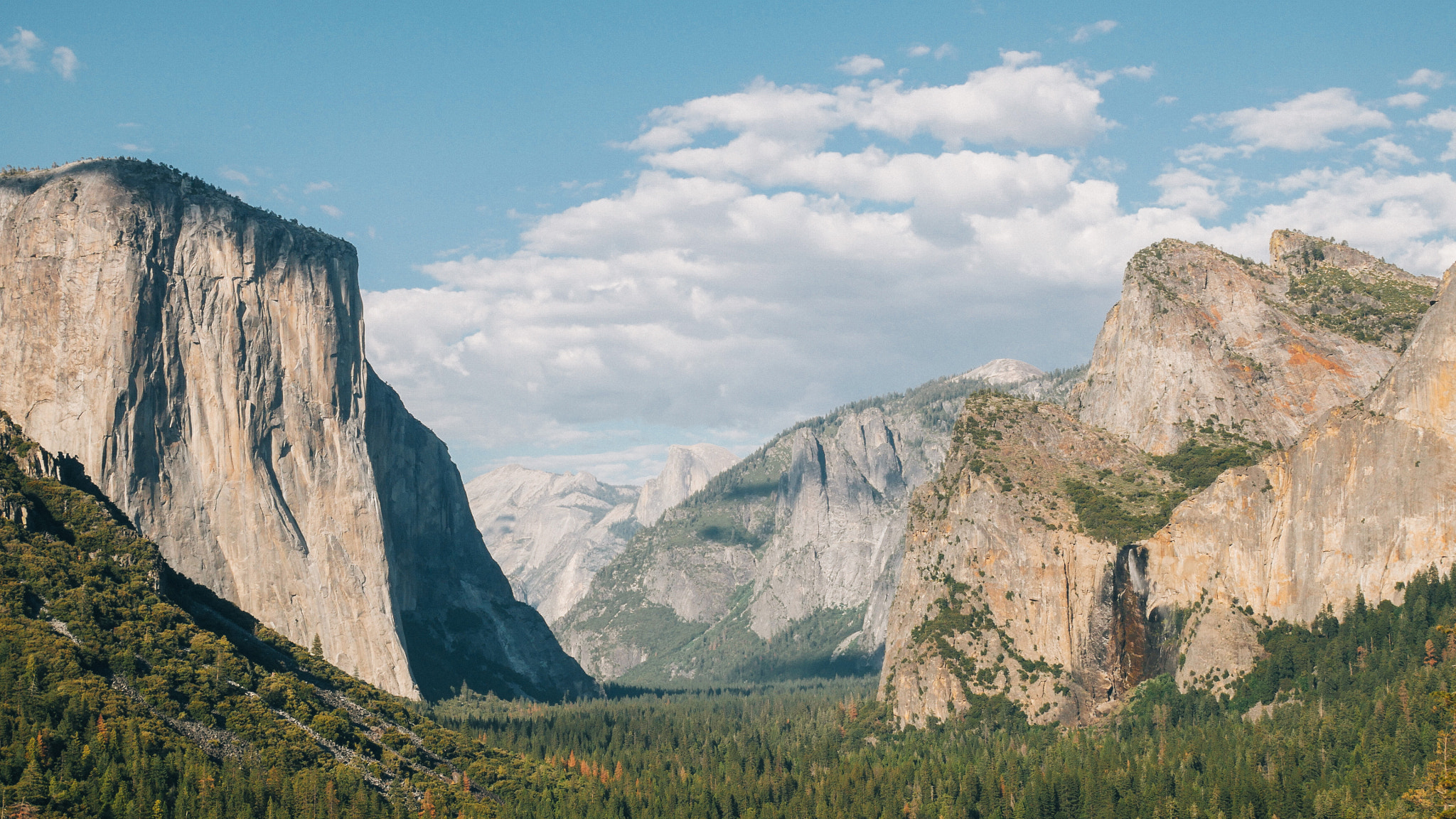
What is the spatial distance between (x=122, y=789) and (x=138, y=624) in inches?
898

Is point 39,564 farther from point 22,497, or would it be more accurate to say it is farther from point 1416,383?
point 1416,383

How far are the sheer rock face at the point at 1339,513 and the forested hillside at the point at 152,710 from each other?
8899cm

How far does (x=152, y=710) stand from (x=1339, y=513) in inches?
5098

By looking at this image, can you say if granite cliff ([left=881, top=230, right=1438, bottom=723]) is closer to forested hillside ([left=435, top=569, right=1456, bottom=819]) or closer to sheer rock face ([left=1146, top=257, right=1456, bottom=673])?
sheer rock face ([left=1146, top=257, right=1456, bottom=673])

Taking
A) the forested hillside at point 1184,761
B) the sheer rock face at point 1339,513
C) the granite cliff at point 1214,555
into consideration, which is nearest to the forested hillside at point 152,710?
the forested hillside at point 1184,761

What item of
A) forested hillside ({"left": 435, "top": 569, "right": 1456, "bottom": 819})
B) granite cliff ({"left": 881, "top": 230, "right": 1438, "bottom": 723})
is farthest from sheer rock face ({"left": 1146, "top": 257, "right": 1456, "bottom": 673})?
forested hillside ({"left": 435, "top": 569, "right": 1456, "bottom": 819})

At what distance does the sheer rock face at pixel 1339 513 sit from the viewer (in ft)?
520

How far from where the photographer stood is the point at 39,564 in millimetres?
131625

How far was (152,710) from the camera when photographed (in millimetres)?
126938

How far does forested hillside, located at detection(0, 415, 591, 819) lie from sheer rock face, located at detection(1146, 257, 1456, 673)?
8899 centimetres

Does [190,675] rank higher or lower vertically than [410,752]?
higher

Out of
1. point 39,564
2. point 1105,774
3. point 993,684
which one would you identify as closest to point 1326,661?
point 1105,774

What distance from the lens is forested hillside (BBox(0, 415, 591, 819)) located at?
115750 mm

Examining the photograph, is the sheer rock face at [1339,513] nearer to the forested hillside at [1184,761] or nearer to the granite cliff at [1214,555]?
the granite cliff at [1214,555]
